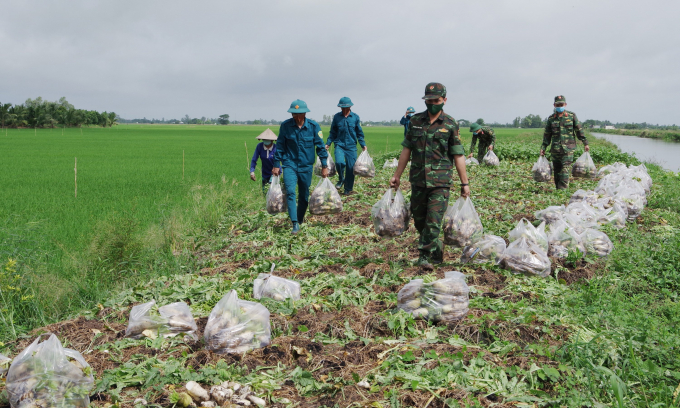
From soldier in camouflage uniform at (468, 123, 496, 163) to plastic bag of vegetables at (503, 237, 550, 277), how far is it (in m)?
9.78

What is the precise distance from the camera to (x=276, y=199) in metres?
7.56

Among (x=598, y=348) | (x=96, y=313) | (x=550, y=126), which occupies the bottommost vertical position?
(x=96, y=313)

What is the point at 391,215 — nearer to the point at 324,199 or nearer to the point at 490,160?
the point at 324,199

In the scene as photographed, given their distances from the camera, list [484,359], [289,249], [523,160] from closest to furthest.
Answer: [484,359]
[289,249]
[523,160]

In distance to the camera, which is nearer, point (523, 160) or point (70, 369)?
point (70, 369)

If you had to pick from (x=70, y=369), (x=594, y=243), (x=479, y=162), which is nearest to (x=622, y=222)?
(x=594, y=243)

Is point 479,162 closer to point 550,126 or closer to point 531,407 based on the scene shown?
point 550,126

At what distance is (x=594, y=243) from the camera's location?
5605mm

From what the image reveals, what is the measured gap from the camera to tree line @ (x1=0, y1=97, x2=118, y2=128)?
63.8m

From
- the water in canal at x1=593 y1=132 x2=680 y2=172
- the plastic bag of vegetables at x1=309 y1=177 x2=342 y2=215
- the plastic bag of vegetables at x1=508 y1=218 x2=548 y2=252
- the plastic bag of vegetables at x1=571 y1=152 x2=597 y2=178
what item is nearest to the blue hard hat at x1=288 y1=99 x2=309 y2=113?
the plastic bag of vegetables at x1=309 y1=177 x2=342 y2=215

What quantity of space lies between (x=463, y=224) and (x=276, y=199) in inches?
131

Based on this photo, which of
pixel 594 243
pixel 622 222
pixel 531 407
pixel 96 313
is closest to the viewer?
pixel 531 407

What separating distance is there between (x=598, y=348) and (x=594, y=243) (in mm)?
2774

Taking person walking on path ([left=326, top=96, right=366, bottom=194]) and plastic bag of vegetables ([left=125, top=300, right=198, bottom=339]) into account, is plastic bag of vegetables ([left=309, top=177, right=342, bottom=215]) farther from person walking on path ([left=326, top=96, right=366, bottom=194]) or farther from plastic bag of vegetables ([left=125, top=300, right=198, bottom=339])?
plastic bag of vegetables ([left=125, top=300, right=198, bottom=339])
